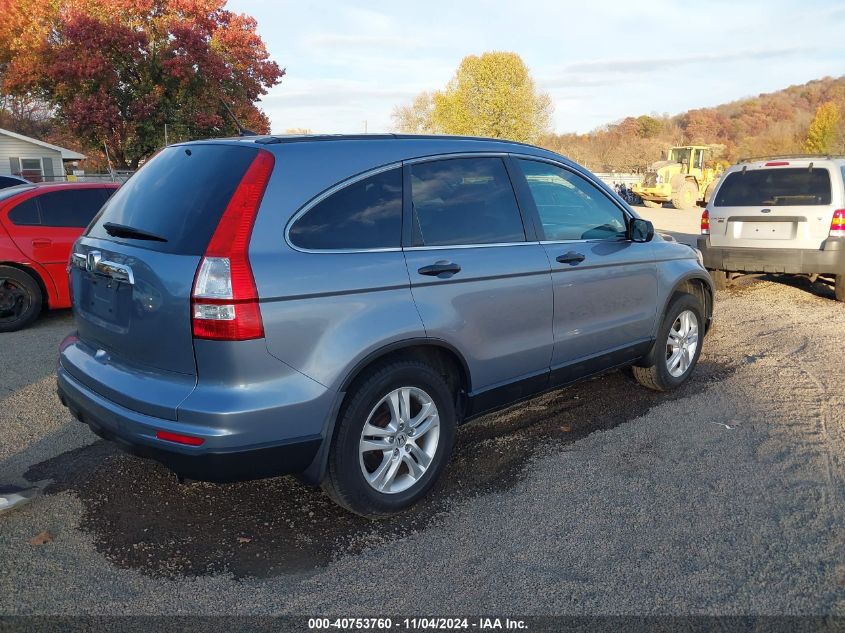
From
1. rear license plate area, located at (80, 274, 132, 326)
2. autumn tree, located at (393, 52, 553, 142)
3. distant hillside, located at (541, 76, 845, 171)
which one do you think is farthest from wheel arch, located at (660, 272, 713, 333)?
distant hillside, located at (541, 76, 845, 171)

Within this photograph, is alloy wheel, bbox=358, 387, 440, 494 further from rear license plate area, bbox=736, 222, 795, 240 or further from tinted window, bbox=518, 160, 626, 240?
rear license plate area, bbox=736, 222, 795, 240

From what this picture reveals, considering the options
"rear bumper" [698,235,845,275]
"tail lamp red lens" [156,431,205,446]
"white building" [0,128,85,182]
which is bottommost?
"tail lamp red lens" [156,431,205,446]

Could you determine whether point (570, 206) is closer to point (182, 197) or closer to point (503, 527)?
point (503, 527)

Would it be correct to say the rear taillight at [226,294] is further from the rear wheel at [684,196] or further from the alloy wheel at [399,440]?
the rear wheel at [684,196]

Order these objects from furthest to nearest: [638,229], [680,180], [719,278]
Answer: [680,180] → [719,278] → [638,229]

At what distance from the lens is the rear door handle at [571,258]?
4066 mm

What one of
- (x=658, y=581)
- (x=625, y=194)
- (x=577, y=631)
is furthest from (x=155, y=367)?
(x=625, y=194)

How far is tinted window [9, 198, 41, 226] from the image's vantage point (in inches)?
296

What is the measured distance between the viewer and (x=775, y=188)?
8695mm

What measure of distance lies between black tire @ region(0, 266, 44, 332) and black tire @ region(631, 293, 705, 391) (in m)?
6.28

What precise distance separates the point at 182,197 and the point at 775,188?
7.94m

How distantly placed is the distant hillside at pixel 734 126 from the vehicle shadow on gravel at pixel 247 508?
71.1 m

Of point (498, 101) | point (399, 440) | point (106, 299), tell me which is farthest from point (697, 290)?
point (498, 101)

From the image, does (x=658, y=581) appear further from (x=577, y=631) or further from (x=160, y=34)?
(x=160, y=34)
